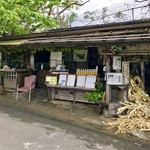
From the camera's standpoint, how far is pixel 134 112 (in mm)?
7629

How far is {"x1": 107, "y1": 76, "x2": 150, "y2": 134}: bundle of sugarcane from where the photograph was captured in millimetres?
7118

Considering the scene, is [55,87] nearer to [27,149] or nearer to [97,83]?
[97,83]

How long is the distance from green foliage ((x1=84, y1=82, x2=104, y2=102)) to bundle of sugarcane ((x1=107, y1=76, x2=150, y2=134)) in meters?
1.11

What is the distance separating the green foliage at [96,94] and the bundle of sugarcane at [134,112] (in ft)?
3.63

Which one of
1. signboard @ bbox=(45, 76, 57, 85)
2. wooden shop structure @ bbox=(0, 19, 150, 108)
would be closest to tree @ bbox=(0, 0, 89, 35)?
wooden shop structure @ bbox=(0, 19, 150, 108)

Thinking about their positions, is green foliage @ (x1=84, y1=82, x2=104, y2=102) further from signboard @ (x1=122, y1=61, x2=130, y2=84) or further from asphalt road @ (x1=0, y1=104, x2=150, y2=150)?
asphalt road @ (x1=0, y1=104, x2=150, y2=150)

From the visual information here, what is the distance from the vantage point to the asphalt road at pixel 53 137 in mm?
5875

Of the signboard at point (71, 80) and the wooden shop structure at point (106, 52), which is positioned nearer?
the wooden shop structure at point (106, 52)

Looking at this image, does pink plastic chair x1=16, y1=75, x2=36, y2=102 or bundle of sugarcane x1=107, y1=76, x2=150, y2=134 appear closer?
bundle of sugarcane x1=107, y1=76, x2=150, y2=134

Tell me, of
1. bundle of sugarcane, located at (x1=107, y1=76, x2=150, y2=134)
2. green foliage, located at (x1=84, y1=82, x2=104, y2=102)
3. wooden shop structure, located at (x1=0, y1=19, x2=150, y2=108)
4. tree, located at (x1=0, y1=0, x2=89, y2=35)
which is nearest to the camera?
bundle of sugarcane, located at (x1=107, y1=76, x2=150, y2=134)

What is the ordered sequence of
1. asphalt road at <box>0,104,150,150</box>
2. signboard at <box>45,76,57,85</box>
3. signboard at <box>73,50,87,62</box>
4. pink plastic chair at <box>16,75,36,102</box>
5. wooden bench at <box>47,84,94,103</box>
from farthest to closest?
signboard at <box>73,50,87,62</box>, pink plastic chair at <box>16,75,36,102</box>, signboard at <box>45,76,57,85</box>, wooden bench at <box>47,84,94,103</box>, asphalt road at <box>0,104,150,150</box>

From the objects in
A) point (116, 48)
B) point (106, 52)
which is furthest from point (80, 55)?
point (116, 48)

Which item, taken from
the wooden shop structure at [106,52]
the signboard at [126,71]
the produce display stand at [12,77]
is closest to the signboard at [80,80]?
the wooden shop structure at [106,52]

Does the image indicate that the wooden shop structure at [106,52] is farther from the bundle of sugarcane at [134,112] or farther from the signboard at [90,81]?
the bundle of sugarcane at [134,112]
